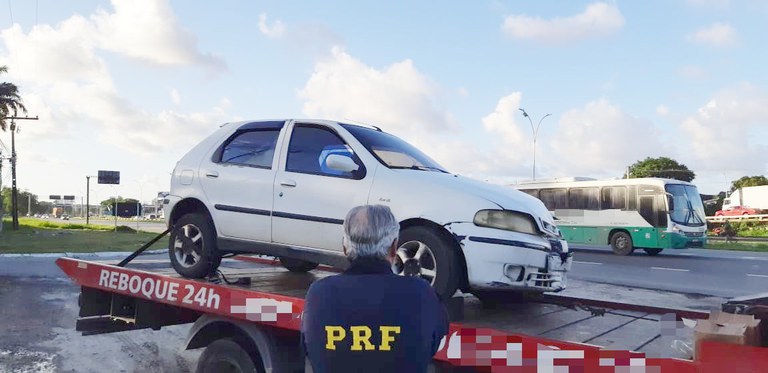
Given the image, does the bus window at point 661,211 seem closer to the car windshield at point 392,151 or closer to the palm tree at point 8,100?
the car windshield at point 392,151

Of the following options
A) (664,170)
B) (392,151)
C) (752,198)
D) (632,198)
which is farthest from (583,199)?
(664,170)

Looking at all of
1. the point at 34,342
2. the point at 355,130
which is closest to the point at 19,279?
the point at 34,342

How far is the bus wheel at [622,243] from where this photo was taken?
21.2m

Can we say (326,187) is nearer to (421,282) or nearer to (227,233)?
(227,233)

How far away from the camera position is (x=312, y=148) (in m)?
4.83

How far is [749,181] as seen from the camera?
69.9m

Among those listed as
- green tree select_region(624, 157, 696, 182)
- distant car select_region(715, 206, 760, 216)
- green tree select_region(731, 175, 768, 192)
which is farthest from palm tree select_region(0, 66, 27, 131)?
green tree select_region(731, 175, 768, 192)

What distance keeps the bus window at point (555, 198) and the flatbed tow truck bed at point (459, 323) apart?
61.0 ft

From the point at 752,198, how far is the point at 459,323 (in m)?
57.0

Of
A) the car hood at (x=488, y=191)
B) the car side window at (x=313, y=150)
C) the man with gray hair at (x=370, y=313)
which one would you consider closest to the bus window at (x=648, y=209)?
the car hood at (x=488, y=191)

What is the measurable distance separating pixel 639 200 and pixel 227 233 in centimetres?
1855

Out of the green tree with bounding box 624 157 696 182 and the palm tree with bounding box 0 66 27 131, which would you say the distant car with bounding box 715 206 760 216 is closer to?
the green tree with bounding box 624 157 696 182

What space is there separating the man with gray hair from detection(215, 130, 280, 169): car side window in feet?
9.19

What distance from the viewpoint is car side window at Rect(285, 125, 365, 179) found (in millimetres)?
4660
